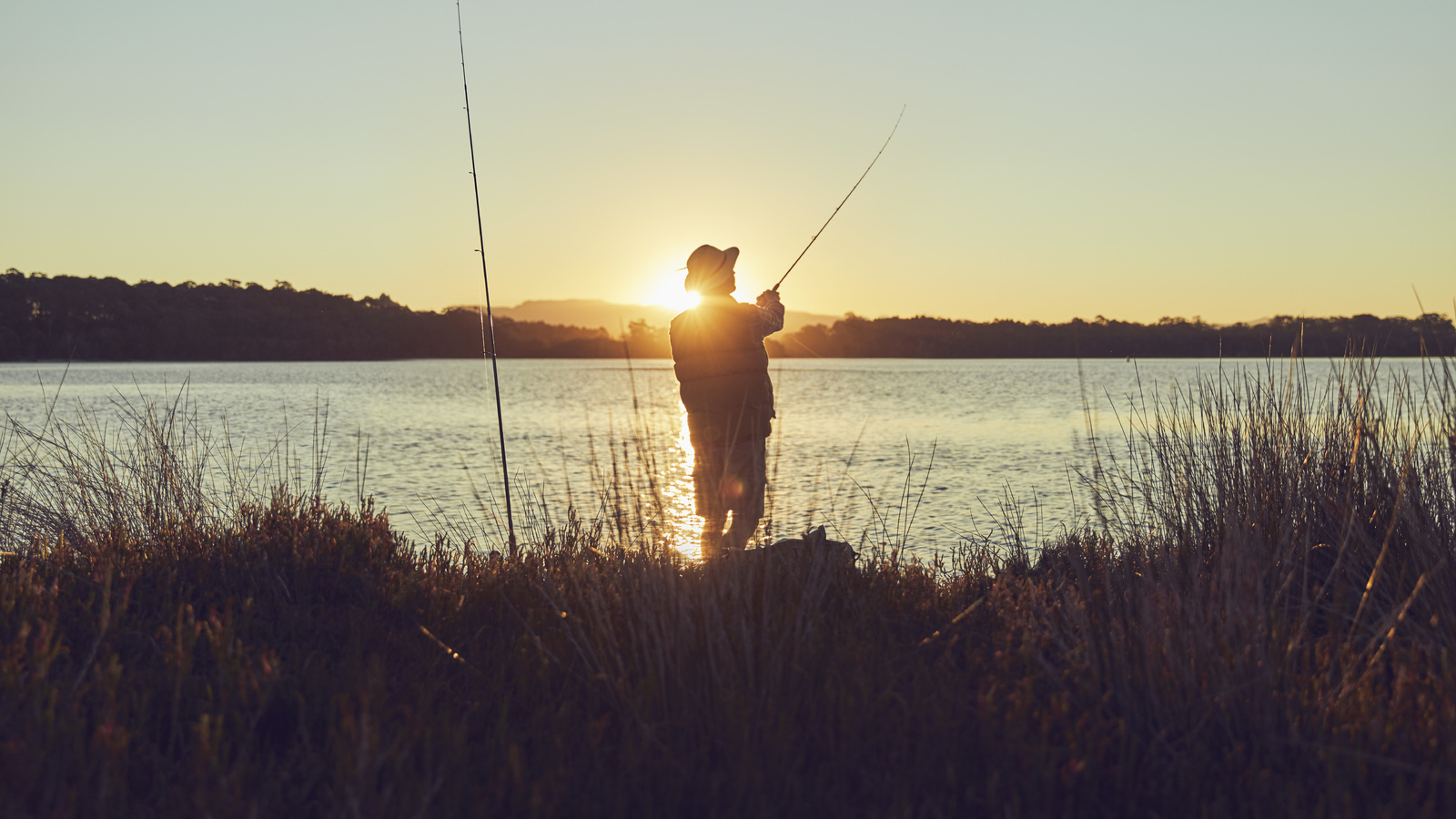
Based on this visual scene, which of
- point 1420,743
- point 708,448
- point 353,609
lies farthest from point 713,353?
point 1420,743

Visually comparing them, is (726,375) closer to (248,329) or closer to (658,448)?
(658,448)

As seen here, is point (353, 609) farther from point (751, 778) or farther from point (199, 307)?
point (199, 307)

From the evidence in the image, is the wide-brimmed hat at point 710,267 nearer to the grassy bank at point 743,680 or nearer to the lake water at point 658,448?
the lake water at point 658,448

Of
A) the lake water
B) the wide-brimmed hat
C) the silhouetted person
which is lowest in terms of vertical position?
the lake water

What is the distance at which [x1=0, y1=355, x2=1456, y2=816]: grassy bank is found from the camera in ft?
8.71

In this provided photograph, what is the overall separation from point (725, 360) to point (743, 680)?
272 centimetres

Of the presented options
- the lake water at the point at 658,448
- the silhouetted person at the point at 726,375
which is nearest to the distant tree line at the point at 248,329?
the lake water at the point at 658,448

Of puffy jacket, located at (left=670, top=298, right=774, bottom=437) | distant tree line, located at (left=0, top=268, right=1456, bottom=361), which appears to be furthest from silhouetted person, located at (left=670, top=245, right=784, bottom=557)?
distant tree line, located at (left=0, top=268, right=1456, bottom=361)

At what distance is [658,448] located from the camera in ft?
16.5

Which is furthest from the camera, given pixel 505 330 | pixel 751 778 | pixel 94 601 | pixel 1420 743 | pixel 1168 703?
pixel 505 330

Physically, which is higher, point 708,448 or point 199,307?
point 199,307

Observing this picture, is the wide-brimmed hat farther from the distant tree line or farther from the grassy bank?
the distant tree line

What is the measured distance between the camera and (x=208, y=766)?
272 cm

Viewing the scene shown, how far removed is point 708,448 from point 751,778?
3.38 metres
